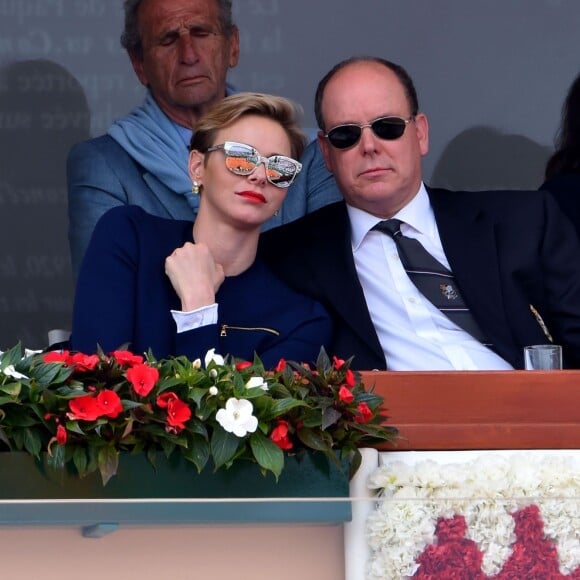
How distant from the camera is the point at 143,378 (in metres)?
2.57

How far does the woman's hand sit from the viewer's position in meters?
3.27

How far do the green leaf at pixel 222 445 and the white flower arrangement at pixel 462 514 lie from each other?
0.27m

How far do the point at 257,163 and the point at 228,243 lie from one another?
0.71 feet

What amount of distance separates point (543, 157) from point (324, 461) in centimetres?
261

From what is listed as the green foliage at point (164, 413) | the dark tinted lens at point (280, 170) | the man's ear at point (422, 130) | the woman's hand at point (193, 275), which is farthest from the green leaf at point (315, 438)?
the man's ear at point (422, 130)

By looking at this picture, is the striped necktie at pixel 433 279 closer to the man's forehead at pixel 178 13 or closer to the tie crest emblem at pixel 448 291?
the tie crest emblem at pixel 448 291

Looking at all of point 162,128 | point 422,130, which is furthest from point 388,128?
point 162,128

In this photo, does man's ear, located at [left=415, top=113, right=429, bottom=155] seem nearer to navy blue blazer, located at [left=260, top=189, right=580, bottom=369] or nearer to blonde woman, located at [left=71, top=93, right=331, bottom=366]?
navy blue blazer, located at [left=260, top=189, right=580, bottom=369]

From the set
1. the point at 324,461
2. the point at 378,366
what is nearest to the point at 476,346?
the point at 378,366

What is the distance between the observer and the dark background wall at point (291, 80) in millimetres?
4844

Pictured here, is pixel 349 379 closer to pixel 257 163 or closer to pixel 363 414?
pixel 363 414

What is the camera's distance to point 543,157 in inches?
196

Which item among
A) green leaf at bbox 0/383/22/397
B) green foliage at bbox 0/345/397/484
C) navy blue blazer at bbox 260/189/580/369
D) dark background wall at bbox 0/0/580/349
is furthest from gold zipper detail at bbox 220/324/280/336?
dark background wall at bbox 0/0/580/349

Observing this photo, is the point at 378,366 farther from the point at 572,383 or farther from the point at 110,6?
the point at 110,6
